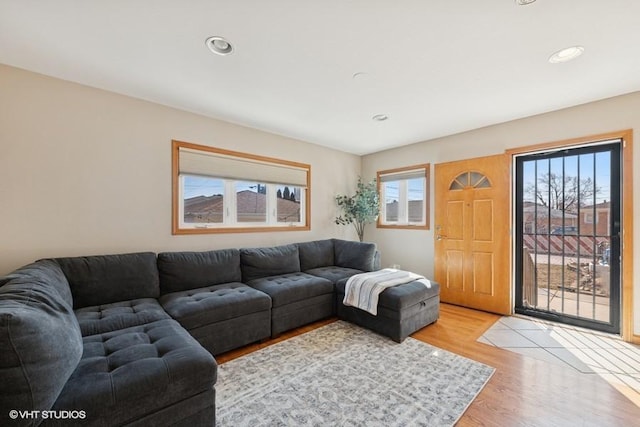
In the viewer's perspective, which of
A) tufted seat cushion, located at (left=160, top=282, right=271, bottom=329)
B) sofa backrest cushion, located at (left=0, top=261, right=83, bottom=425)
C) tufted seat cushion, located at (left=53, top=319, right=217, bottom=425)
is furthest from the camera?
tufted seat cushion, located at (left=160, top=282, right=271, bottom=329)

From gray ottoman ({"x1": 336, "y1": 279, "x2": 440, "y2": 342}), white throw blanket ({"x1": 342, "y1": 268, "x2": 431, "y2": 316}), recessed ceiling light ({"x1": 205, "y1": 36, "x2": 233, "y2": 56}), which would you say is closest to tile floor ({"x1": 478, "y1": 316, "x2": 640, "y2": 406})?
gray ottoman ({"x1": 336, "y1": 279, "x2": 440, "y2": 342})

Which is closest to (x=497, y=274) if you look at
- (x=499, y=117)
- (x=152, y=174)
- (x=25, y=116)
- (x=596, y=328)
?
(x=596, y=328)

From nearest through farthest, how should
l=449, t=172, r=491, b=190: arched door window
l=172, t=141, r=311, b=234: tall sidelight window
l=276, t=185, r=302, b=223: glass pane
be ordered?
l=172, t=141, r=311, b=234: tall sidelight window, l=449, t=172, r=491, b=190: arched door window, l=276, t=185, r=302, b=223: glass pane

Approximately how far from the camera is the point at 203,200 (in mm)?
3301

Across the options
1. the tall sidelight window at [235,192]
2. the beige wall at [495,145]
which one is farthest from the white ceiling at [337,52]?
the tall sidelight window at [235,192]

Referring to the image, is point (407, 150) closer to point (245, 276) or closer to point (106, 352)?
point (245, 276)

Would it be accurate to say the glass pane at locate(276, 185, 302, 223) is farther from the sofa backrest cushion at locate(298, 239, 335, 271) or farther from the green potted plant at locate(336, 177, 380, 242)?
the green potted plant at locate(336, 177, 380, 242)

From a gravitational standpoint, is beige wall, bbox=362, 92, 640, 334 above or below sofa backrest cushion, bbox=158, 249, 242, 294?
above

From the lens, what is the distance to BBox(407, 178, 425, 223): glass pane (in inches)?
171

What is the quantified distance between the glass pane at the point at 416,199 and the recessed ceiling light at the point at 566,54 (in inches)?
91.7

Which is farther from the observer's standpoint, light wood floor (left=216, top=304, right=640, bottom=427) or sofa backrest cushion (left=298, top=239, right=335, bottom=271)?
sofa backrest cushion (left=298, top=239, right=335, bottom=271)

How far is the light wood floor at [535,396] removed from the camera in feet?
5.37

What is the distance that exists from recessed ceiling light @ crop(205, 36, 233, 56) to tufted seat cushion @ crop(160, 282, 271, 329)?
2.03 metres

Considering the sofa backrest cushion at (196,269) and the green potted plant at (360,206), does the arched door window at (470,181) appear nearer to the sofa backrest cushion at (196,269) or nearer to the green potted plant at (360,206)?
the green potted plant at (360,206)
